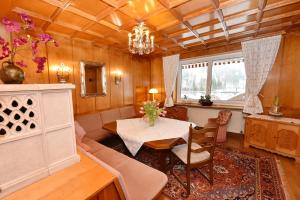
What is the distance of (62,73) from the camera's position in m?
3.04

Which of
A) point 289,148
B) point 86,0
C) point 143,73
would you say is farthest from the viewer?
point 143,73

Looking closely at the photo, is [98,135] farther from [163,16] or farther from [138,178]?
[163,16]

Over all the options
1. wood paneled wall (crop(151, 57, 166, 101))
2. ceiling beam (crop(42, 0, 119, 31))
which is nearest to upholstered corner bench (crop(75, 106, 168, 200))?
ceiling beam (crop(42, 0, 119, 31))

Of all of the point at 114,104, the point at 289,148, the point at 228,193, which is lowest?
the point at 228,193

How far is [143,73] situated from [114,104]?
171 centimetres

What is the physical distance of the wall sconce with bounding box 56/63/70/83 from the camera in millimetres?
3006

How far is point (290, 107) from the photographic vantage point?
3021 mm

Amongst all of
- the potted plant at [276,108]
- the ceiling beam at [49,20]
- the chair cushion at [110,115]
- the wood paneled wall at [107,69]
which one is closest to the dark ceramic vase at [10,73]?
the ceiling beam at [49,20]

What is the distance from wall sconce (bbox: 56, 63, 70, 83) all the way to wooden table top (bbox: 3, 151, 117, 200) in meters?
2.46

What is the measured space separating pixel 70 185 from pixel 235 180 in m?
2.25

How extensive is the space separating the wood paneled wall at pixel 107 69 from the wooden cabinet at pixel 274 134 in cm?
341

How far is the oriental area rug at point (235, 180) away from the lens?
1.82 metres

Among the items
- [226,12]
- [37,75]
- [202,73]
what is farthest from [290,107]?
[37,75]

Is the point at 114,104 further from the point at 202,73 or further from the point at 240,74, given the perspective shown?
the point at 240,74
